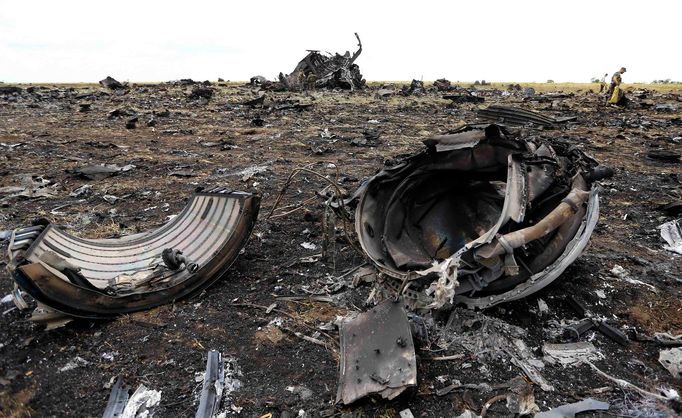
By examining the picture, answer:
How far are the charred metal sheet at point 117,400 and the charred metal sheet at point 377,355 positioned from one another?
1.24 metres

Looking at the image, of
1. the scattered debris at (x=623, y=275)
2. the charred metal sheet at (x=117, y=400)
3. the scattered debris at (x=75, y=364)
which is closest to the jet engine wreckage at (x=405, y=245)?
the scattered debris at (x=75, y=364)

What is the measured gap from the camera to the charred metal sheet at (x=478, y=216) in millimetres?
2789

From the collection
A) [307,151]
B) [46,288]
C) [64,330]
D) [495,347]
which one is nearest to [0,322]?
[64,330]

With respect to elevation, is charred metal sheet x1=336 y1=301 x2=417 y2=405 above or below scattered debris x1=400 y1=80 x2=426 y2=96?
below

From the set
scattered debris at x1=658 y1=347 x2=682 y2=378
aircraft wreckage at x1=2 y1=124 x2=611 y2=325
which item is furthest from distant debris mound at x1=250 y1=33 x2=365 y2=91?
scattered debris at x1=658 y1=347 x2=682 y2=378

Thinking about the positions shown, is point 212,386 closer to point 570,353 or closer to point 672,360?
point 570,353

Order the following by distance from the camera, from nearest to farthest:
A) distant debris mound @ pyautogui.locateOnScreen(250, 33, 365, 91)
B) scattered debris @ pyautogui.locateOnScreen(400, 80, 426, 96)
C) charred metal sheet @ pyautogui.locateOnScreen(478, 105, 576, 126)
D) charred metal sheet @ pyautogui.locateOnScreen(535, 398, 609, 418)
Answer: charred metal sheet @ pyautogui.locateOnScreen(535, 398, 609, 418)
charred metal sheet @ pyautogui.locateOnScreen(478, 105, 576, 126)
scattered debris @ pyautogui.locateOnScreen(400, 80, 426, 96)
distant debris mound @ pyautogui.locateOnScreen(250, 33, 365, 91)

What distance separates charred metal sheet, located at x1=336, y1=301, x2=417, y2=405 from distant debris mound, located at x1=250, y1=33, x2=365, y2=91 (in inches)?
731

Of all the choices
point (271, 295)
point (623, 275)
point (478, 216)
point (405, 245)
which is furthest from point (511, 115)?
point (271, 295)

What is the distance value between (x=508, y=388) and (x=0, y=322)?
11.5 ft

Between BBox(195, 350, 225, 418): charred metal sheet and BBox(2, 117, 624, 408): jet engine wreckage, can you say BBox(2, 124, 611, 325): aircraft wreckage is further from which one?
BBox(195, 350, 225, 418): charred metal sheet

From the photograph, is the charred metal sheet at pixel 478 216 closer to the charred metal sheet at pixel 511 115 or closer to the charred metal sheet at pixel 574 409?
the charred metal sheet at pixel 574 409

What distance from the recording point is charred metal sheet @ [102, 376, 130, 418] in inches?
99.7

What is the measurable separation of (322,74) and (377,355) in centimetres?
2010
